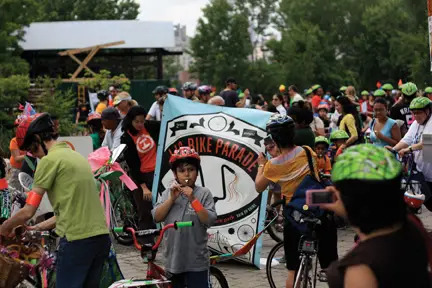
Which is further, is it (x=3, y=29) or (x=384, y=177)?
(x=3, y=29)

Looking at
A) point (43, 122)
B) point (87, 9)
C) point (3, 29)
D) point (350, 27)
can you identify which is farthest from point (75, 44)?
point (43, 122)

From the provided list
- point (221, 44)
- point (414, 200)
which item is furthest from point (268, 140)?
point (221, 44)

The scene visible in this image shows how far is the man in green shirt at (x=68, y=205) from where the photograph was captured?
5594 mm

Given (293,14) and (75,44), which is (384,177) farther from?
(293,14)

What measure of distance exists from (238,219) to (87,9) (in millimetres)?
66073

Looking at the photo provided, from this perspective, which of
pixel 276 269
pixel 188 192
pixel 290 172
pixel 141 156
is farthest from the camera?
pixel 141 156

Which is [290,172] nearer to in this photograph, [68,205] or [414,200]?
[68,205]

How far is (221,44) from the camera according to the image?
60031 millimetres

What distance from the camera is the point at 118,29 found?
48062 millimetres

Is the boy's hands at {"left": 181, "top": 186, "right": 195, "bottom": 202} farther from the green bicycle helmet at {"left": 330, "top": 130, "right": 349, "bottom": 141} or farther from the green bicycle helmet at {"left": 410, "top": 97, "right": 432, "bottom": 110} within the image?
the green bicycle helmet at {"left": 330, "top": 130, "right": 349, "bottom": 141}

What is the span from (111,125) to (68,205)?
572 cm

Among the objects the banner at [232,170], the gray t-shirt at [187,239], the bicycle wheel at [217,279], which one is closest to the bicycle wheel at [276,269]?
the banner at [232,170]

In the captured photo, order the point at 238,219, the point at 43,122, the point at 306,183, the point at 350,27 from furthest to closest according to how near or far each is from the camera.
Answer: the point at 350,27 → the point at 238,219 → the point at 306,183 → the point at 43,122

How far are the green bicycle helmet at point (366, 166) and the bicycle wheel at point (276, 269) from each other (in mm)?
4927
